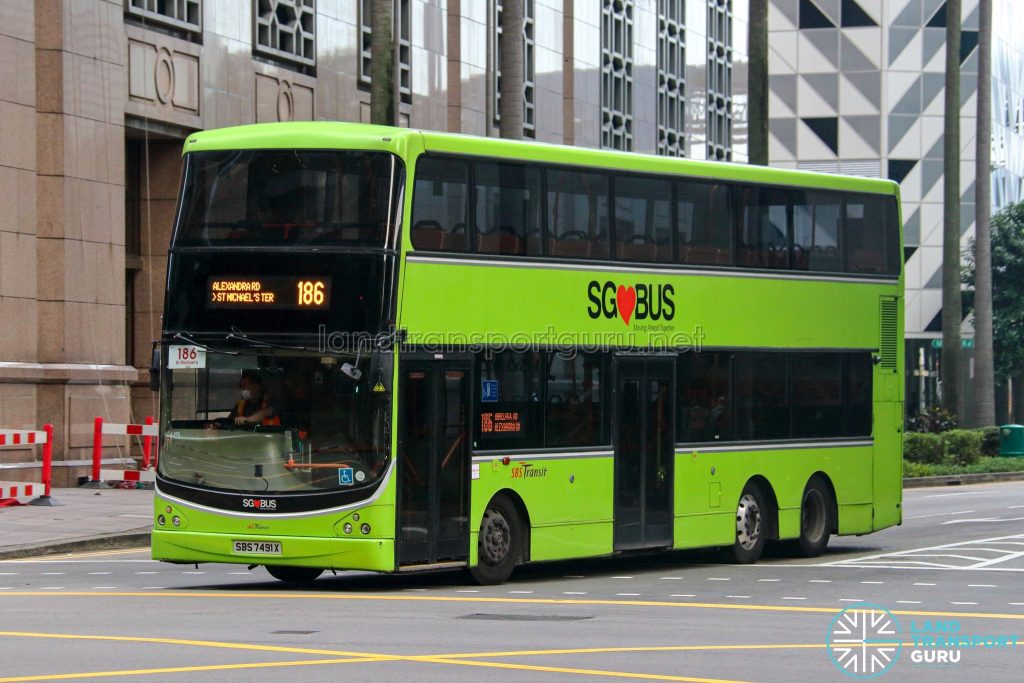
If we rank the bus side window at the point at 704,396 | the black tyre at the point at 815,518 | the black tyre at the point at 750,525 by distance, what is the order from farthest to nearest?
the black tyre at the point at 815,518
the black tyre at the point at 750,525
the bus side window at the point at 704,396

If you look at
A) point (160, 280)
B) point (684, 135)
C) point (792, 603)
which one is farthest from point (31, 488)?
point (684, 135)

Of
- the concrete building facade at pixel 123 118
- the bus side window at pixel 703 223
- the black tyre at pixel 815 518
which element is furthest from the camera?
the concrete building facade at pixel 123 118

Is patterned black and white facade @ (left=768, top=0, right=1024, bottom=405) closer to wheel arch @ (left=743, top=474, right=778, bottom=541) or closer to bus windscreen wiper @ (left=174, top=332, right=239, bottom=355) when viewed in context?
wheel arch @ (left=743, top=474, right=778, bottom=541)

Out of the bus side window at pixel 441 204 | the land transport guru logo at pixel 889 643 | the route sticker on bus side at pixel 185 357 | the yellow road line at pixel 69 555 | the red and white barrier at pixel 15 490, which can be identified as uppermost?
the bus side window at pixel 441 204

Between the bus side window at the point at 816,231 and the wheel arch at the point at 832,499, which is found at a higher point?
the bus side window at the point at 816,231

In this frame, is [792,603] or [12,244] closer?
[792,603]

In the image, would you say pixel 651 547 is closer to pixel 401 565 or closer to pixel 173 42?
pixel 401 565

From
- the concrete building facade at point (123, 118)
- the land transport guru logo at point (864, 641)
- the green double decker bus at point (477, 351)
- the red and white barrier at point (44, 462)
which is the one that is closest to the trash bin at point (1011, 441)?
the concrete building facade at point (123, 118)

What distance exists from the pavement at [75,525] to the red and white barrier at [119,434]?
1523 mm

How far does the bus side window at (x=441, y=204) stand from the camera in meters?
17.0

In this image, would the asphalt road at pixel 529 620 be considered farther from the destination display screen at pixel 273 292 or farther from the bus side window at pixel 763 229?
the bus side window at pixel 763 229

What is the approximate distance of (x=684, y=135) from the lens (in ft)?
186

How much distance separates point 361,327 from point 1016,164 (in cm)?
8129

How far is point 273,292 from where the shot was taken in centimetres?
1672
